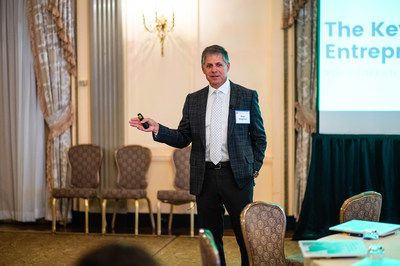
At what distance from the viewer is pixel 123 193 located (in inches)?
238

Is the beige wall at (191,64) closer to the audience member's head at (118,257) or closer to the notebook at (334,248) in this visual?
the notebook at (334,248)

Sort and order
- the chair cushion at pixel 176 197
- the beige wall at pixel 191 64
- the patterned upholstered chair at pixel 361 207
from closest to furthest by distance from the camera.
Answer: the patterned upholstered chair at pixel 361 207 → the chair cushion at pixel 176 197 → the beige wall at pixel 191 64

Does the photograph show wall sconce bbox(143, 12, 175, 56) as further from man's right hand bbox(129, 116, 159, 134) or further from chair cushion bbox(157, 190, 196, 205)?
man's right hand bbox(129, 116, 159, 134)

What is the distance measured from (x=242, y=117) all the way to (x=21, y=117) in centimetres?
437

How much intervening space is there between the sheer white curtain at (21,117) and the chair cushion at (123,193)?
49.3 inches

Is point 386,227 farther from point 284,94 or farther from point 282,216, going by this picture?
point 284,94

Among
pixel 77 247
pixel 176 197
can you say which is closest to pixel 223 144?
pixel 176 197

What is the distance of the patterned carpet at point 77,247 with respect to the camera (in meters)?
4.90

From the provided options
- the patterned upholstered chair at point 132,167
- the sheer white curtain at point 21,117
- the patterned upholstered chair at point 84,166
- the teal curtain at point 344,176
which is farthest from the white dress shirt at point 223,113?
the sheer white curtain at point 21,117

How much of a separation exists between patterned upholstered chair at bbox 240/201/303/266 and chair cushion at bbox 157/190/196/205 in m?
2.97

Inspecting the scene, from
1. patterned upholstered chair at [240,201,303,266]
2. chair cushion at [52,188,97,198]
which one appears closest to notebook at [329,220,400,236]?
patterned upholstered chair at [240,201,303,266]

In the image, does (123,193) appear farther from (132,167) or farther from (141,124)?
(141,124)

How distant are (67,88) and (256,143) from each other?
3.96 m

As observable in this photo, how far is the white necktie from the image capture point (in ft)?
10.9
